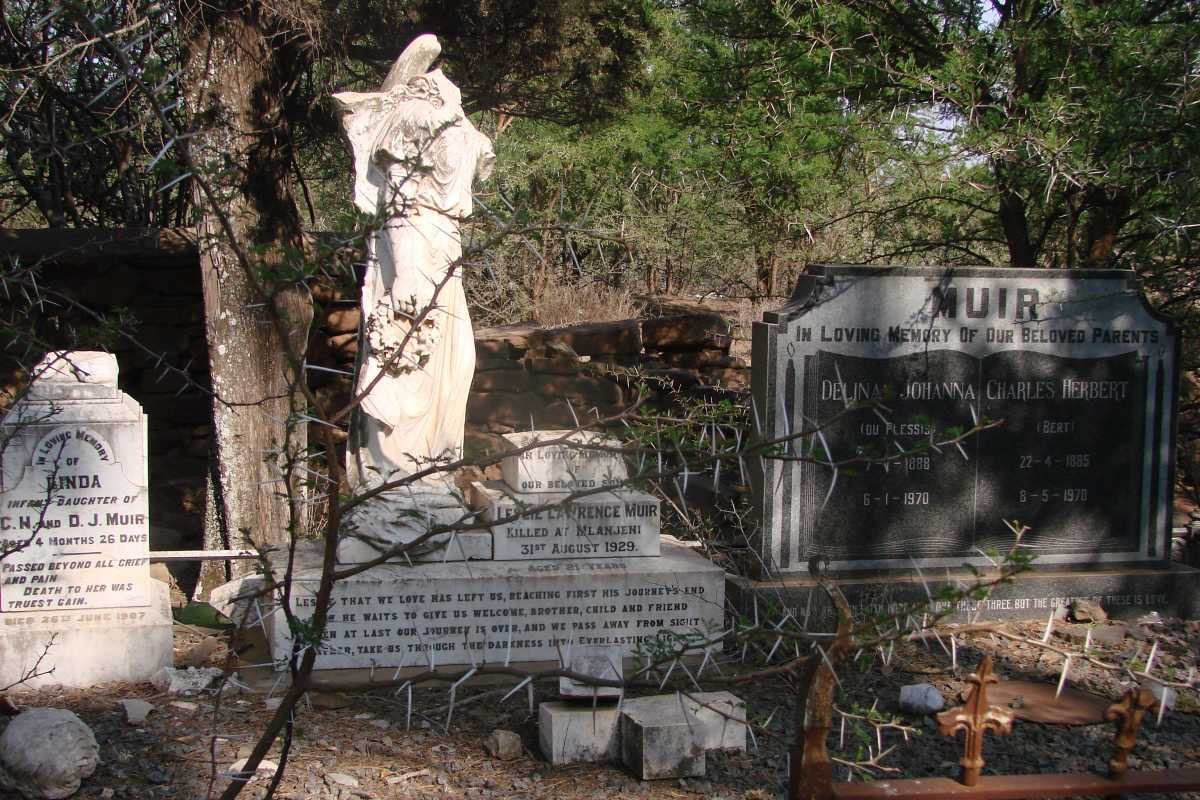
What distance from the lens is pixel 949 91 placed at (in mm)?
7426

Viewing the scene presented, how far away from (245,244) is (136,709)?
330cm

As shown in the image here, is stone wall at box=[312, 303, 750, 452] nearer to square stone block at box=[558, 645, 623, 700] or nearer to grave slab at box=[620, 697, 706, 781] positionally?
square stone block at box=[558, 645, 623, 700]

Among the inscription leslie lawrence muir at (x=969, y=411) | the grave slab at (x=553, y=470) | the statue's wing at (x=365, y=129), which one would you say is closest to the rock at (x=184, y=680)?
the grave slab at (x=553, y=470)

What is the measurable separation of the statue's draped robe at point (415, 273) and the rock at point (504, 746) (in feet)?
5.60

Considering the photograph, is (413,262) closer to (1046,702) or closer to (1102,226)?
(1046,702)

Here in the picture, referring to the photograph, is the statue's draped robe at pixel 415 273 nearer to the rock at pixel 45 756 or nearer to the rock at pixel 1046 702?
the rock at pixel 45 756

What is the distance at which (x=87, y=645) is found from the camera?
5.04m

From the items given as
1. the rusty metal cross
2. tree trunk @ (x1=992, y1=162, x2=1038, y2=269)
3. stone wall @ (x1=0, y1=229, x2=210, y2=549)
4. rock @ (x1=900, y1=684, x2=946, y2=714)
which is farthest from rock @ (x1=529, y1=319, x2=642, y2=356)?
the rusty metal cross

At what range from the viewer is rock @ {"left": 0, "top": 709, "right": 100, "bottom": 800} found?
3.74 m

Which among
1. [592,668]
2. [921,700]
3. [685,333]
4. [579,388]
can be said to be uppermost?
[685,333]

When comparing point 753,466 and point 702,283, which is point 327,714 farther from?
point 702,283

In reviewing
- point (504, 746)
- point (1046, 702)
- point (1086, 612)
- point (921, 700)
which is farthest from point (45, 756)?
point (1086, 612)

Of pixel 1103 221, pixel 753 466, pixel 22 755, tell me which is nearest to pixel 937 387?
pixel 753 466

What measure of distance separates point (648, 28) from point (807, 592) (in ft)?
18.6
